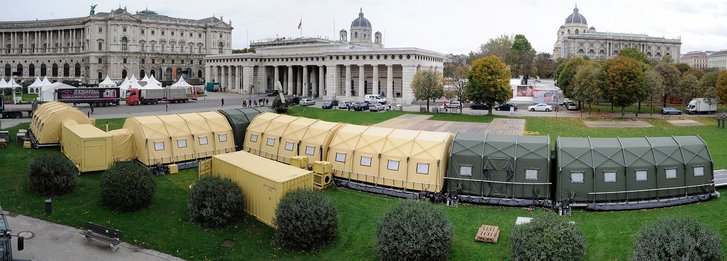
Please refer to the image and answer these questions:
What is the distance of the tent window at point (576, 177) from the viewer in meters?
23.9

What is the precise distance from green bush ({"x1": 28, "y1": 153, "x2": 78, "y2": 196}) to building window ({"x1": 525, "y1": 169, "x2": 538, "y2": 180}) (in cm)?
2164

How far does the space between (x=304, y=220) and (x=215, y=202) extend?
4780mm

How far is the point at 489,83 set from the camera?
207 ft

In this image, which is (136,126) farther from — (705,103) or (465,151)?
(705,103)

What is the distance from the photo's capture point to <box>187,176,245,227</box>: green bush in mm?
22250

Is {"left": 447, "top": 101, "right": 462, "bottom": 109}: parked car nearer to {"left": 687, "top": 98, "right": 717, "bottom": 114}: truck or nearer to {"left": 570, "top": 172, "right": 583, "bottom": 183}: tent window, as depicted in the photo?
{"left": 687, "top": 98, "right": 717, "bottom": 114}: truck

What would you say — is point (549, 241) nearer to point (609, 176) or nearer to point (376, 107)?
point (609, 176)

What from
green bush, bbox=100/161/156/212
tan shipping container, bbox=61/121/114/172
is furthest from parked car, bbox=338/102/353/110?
green bush, bbox=100/161/156/212

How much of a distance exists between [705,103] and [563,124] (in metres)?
24.8

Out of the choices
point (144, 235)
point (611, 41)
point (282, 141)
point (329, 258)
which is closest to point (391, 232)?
point (329, 258)

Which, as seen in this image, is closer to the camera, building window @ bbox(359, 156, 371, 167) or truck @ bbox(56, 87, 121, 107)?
building window @ bbox(359, 156, 371, 167)

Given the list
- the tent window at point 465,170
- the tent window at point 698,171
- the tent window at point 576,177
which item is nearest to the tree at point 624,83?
the tent window at point 698,171

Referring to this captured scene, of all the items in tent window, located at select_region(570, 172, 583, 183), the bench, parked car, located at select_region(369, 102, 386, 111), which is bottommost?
the bench

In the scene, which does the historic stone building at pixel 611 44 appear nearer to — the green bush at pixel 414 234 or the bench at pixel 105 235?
the green bush at pixel 414 234
